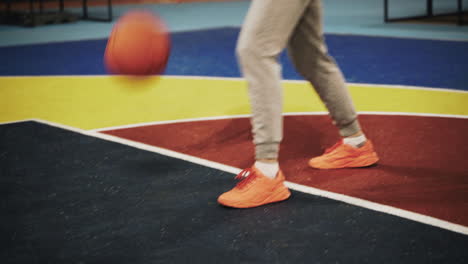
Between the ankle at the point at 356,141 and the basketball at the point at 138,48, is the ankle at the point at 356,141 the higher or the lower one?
the lower one

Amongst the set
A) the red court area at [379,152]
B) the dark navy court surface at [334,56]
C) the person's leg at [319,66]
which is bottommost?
the dark navy court surface at [334,56]

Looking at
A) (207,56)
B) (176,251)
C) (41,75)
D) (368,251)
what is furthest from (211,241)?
(207,56)

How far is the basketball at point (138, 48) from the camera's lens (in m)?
3.84

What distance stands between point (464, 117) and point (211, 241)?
9.65ft

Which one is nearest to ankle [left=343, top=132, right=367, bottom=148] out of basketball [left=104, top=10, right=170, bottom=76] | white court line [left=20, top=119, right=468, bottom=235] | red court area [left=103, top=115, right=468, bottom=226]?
red court area [left=103, top=115, right=468, bottom=226]

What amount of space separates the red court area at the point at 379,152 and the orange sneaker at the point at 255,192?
328mm

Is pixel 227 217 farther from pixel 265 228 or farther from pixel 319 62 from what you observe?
pixel 319 62

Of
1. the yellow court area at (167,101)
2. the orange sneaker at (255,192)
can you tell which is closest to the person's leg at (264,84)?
the orange sneaker at (255,192)

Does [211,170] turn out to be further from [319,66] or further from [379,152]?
[379,152]

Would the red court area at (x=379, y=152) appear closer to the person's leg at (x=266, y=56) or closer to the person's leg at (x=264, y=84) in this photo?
the person's leg at (x=264, y=84)

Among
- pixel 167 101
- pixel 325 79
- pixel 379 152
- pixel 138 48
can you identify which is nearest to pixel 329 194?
pixel 325 79

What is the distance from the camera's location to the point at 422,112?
5.42 metres

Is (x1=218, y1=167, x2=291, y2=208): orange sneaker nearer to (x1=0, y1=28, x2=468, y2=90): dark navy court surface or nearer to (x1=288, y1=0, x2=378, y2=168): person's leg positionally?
(x1=288, y1=0, x2=378, y2=168): person's leg

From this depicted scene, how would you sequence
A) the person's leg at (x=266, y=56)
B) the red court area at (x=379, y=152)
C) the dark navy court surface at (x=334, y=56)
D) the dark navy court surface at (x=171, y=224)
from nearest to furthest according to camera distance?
1. the dark navy court surface at (x=171, y=224)
2. the person's leg at (x=266, y=56)
3. the red court area at (x=379, y=152)
4. the dark navy court surface at (x=334, y=56)
